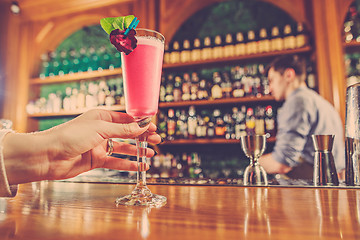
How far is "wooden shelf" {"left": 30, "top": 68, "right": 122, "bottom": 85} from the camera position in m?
3.26

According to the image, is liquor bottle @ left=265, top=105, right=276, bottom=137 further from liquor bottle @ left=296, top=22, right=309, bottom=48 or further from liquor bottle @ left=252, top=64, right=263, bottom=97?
liquor bottle @ left=296, top=22, right=309, bottom=48

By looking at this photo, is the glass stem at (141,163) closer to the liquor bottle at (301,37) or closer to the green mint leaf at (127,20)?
the green mint leaf at (127,20)

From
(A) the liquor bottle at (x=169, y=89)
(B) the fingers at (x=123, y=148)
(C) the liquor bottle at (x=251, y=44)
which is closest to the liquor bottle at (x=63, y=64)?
(A) the liquor bottle at (x=169, y=89)

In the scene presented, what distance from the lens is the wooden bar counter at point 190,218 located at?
0.34m

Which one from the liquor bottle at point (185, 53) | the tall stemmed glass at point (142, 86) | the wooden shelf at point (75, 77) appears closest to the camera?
the tall stemmed glass at point (142, 86)

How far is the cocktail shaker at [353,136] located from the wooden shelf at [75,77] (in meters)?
2.69

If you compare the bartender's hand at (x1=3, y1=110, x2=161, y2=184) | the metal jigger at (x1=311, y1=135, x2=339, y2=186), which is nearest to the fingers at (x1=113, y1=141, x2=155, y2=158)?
the bartender's hand at (x1=3, y1=110, x2=161, y2=184)

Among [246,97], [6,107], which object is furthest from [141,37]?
[6,107]

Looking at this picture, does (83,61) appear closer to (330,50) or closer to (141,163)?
(330,50)

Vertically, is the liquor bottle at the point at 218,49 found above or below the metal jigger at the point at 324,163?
above

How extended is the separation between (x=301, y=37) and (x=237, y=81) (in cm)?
76

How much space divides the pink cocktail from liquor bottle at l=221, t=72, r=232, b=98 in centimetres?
231

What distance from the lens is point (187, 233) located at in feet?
1.13

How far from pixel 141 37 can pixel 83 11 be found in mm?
3522
